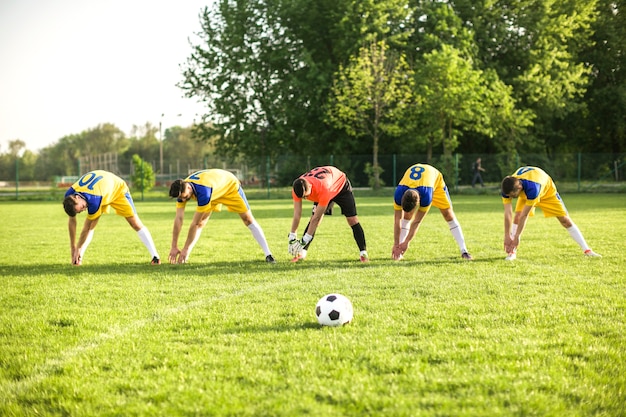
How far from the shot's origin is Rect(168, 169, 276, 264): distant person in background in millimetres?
8195

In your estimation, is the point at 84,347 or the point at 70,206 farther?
the point at 70,206

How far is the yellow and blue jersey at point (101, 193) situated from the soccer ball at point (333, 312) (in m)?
4.78

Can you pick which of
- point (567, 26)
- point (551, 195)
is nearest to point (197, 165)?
point (567, 26)

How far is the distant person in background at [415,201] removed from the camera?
8227mm

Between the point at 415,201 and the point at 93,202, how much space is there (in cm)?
493

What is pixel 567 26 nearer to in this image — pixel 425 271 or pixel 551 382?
pixel 425 271

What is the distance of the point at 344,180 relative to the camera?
29.9ft

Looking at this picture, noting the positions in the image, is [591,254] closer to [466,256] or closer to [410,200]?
[466,256]

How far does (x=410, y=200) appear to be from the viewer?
318 inches

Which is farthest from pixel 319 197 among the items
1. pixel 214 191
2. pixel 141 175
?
pixel 141 175

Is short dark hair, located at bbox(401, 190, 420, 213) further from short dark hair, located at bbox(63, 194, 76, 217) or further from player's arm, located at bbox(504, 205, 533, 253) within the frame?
short dark hair, located at bbox(63, 194, 76, 217)

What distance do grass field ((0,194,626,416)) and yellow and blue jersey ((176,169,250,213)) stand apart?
3.21 ft

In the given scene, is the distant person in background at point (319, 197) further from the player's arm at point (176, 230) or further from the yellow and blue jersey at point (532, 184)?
the yellow and blue jersey at point (532, 184)

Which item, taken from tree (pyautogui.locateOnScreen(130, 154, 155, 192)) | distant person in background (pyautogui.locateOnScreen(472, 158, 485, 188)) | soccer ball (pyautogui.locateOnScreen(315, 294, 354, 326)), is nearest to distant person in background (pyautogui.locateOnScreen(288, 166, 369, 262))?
soccer ball (pyautogui.locateOnScreen(315, 294, 354, 326))
